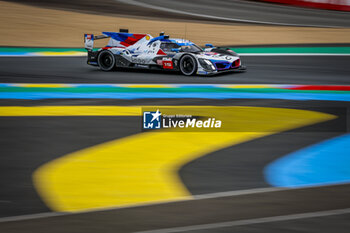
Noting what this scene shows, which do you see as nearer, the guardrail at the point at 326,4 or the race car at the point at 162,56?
the race car at the point at 162,56

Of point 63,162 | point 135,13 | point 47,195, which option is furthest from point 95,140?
point 135,13

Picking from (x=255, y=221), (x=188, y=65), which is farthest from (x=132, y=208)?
(x=188, y=65)

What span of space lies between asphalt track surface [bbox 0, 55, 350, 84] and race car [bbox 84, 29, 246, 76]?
0.71ft

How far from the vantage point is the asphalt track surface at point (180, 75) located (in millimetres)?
13289

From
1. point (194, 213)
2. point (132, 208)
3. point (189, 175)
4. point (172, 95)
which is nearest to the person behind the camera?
point (194, 213)

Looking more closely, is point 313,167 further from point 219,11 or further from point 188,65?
point 219,11

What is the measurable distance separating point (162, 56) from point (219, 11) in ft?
52.2

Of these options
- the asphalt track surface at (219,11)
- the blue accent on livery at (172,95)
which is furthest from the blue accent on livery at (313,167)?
the asphalt track surface at (219,11)

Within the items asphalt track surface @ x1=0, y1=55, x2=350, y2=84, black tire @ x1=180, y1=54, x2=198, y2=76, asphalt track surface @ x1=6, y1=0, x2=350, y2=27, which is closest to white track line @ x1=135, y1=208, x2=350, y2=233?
asphalt track surface @ x1=0, y1=55, x2=350, y2=84

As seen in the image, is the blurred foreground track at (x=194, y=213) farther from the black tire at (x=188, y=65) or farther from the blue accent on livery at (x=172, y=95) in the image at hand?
the black tire at (x=188, y=65)

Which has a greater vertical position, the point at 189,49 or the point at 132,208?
the point at 189,49

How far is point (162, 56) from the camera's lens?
13852 mm

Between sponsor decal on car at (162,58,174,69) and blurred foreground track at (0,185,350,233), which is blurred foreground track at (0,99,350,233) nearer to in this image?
blurred foreground track at (0,185,350,233)

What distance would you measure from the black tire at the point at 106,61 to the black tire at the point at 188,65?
2076 millimetres
